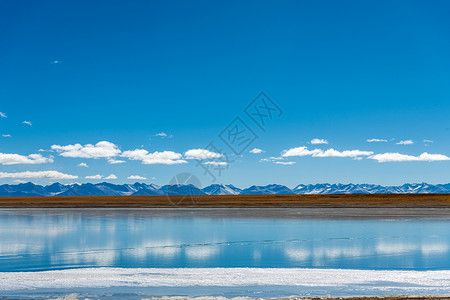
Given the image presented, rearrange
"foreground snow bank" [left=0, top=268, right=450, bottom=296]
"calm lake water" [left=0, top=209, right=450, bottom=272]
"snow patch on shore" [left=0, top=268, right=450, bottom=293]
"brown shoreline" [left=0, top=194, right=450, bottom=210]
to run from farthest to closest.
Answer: "brown shoreline" [left=0, top=194, right=450, bottom=210]
"calm lake water" [left=0, top=209, right=450, bottom=272]
"snow patch on shore" [left=0, top=268, right=450, bottom=293]
"foreground snow bank" [left=0, top=268, right=450, bottom=296]

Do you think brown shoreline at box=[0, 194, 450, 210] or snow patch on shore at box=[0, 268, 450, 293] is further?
brown shoreline at box=[0, 194, 450, 210]

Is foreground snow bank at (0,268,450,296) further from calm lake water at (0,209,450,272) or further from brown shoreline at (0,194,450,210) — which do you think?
brown shoreline at (0,194,450,210)

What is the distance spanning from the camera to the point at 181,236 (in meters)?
19.0

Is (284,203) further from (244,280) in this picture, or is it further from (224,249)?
(244,280)

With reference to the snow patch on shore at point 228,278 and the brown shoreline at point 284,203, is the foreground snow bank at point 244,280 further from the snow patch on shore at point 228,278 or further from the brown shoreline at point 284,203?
the brown shoreline at point 284,203

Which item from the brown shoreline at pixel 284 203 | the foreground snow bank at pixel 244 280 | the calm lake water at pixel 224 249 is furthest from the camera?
the brown shoreline at pixel 284 203

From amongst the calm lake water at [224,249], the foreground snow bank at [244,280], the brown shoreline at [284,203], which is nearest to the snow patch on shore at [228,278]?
the foreground snow bank at [244,280]

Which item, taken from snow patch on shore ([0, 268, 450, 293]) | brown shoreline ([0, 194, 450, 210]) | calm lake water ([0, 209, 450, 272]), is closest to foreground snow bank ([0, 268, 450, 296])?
snow patch on shore ([0, 268, 450, 293])

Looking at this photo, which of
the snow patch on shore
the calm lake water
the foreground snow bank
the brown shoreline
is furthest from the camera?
the brown shoreline

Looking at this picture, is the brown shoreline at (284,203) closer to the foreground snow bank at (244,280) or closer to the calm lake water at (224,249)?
the calm lake water at (224,249)

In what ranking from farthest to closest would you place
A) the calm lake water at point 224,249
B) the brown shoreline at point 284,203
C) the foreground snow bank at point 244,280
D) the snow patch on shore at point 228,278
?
the brown shoreline at point 284,203, the calm lake water at point 224,249, the snow patch on shore at point 228,278, the foreground snow bank at point 244,280

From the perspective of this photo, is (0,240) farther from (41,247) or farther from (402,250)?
(402,250)

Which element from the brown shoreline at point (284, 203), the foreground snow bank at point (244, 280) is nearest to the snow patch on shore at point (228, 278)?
the foreground snow bank at point (244, 280)

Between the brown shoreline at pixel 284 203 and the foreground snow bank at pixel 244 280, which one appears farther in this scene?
the brown shoreline at pixel 284 203
